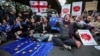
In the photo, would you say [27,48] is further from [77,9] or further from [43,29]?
[77,9]

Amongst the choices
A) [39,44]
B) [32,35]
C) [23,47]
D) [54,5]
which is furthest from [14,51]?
[54,5]

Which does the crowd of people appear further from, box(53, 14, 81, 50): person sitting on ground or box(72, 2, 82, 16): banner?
box(72, 2, 82, 16): banner

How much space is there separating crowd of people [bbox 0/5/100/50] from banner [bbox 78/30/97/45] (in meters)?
0.17

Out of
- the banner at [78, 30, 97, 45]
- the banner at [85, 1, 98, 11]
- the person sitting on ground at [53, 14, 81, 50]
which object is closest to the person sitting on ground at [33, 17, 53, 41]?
the person sitting on ground at [53, 14, 81, 50]

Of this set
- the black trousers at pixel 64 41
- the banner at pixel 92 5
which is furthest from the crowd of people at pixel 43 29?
the banner at pixel 92 5

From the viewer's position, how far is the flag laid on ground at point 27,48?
7.46m

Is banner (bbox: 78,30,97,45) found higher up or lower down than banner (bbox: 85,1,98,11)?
lower down

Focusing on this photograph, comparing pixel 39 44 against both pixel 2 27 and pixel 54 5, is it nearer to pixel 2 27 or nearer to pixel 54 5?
pixel 2 27

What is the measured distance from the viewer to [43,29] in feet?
32.4

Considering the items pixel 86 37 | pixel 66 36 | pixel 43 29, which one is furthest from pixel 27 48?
pixel 86 37

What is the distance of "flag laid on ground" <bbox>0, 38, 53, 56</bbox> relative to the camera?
294 inches

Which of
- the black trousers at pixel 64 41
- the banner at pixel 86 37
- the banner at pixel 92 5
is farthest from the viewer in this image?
the banner at pixel 92 5

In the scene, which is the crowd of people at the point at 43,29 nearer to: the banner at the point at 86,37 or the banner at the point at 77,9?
the banner at the point at 86,37

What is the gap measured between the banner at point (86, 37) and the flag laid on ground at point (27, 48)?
138 centimetres
